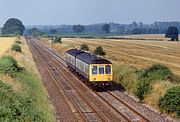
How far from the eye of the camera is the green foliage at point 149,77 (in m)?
28.9

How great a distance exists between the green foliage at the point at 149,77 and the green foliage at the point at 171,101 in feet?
12.0

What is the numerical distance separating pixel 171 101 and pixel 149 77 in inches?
246

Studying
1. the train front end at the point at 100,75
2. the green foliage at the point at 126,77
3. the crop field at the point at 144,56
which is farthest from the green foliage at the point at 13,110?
the crop field at the point at 144,56

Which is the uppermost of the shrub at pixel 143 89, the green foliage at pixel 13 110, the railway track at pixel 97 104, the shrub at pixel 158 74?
the green foliage at pixel 13 110

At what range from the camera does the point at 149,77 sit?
2997cm

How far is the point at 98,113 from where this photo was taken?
2406cm

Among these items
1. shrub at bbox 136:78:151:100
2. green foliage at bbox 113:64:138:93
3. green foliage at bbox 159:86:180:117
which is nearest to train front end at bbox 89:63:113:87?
green foliage at bbox 113:64:138:93

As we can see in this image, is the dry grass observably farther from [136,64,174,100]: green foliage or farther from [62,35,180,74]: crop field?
[62,35,180,74]: crop field

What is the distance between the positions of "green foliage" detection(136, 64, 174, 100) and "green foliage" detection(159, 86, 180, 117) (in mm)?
3648

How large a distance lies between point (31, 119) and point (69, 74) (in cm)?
2875

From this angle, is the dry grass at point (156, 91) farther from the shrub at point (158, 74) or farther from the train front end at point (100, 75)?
the train front end at point (100, 75)

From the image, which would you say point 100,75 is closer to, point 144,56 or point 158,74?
point 158,74

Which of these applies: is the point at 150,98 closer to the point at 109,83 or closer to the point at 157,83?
the point at 157,83

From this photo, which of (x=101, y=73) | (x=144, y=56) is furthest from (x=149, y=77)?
(x=144, y=56)
